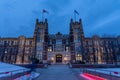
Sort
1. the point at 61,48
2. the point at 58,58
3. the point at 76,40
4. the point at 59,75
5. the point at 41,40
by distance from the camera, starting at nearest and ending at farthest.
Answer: the point at 59,75 < the point at 58,58 < the point at 76,40 < the point at 61,48 < the point at 41,40

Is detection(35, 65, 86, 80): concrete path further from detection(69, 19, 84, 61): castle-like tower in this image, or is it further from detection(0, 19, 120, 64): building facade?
detection(69, 19, 84, 61): castle-like tower

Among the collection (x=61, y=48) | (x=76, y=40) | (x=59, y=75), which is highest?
(x=76, y=40)

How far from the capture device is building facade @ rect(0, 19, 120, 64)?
58.4 meters

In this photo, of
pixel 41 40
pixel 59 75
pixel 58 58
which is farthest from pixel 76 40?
pixel 59 75

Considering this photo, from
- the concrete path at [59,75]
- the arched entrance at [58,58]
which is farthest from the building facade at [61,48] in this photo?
the concrete path at [59,75]

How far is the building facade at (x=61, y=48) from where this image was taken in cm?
5838

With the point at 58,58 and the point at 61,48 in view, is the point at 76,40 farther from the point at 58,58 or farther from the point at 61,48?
the point at 58,58

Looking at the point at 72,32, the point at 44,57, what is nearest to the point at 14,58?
the point at 44,57

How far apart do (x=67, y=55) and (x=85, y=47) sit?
26.0ft

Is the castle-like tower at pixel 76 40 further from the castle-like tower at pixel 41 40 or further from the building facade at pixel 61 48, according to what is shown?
the castle-like tower at pixel 41 40

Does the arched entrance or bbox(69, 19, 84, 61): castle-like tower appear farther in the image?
the arched entrance

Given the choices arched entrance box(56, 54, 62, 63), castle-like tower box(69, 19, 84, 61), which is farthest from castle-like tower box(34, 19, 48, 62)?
castle-like tower box(69, 19, 84, 61)

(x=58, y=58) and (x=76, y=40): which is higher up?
(x=76, y=40)

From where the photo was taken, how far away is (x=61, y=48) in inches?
2359
